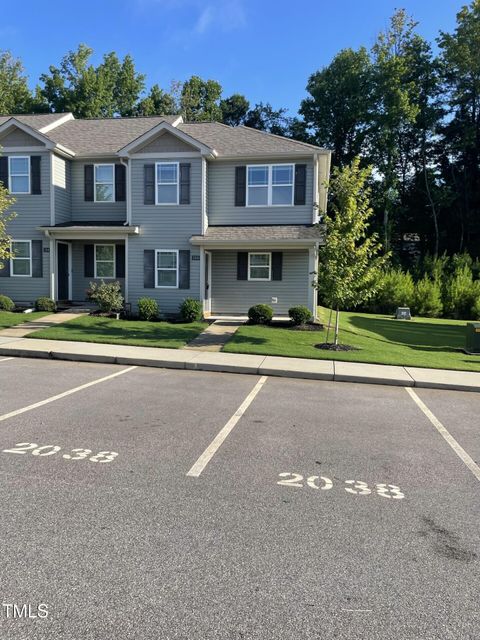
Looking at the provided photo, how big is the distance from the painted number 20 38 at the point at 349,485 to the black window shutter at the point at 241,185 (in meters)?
15.6

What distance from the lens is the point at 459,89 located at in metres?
37.8

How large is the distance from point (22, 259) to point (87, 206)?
350cm

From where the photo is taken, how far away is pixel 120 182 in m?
19.5

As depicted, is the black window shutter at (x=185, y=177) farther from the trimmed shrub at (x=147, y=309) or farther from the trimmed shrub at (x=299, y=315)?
the trimmed shrub at (x=299, y=315)

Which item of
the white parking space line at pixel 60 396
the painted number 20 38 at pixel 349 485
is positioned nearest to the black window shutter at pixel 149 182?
the white parking space line at pixel 60 396

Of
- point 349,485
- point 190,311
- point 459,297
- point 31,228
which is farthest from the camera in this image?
point 459,297

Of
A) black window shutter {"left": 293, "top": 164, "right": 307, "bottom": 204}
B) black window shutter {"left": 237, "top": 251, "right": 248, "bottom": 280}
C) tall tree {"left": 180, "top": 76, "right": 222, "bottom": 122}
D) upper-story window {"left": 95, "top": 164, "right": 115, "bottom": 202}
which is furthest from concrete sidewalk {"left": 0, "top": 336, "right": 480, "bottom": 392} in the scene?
tall tree {"left": 180, "top": 76, "right": 222, "bottom": 122}

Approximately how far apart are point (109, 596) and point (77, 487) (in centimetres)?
156

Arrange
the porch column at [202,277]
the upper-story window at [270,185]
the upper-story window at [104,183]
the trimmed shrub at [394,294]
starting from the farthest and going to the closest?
the trimmed shrub at [394,294] → the upper-story window at [104,183] → the upper-story window at [270,185] → the porch column at [202,277]

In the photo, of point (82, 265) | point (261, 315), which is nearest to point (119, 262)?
point (82, 265)

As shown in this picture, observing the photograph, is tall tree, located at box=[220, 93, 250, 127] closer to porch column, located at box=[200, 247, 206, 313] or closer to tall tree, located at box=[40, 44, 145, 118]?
tall tree, located at box=[40, 44, 145, 118]

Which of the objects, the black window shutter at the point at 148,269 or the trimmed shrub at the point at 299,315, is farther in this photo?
the black window shutter at the point at 148,269

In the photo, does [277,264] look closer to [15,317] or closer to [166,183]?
[166,183]

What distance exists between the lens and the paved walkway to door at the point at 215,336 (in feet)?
42.8
